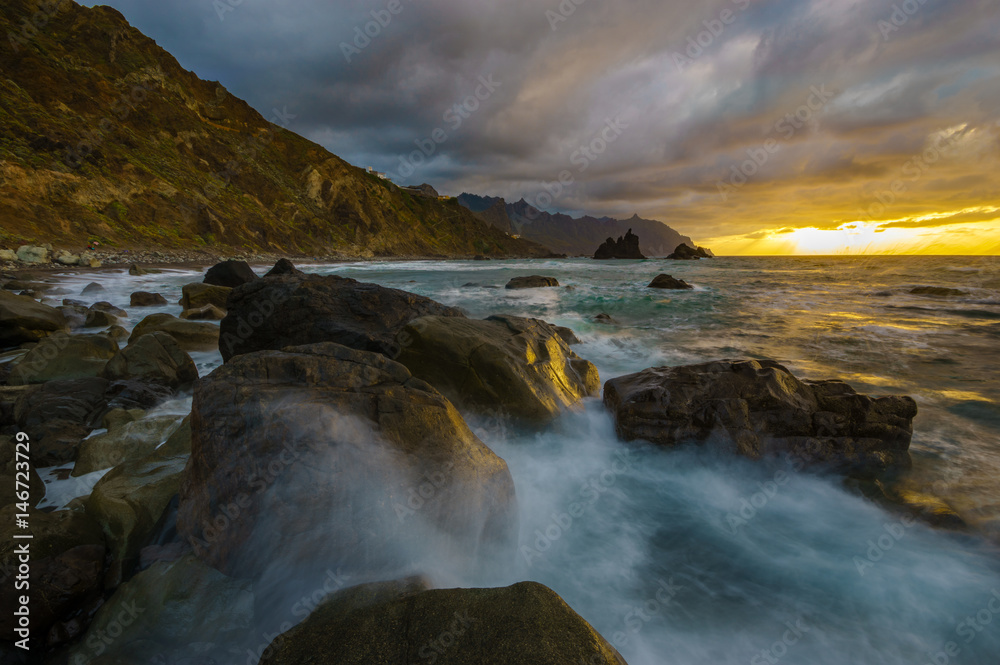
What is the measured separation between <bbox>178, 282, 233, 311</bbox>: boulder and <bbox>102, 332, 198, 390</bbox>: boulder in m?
6.72

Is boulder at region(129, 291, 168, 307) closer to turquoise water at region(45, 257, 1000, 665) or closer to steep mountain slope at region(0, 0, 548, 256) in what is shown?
turquoise water at region(45, 257, 1000, 665)

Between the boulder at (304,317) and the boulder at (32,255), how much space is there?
2376cm

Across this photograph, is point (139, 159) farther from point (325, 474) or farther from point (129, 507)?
point (325, 474)

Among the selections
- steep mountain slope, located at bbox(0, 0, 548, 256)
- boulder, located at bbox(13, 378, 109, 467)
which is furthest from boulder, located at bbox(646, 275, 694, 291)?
steep mountain slope, located at bbox(0, 0, 548, 256)

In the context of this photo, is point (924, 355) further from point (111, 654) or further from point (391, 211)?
point (391, 211)

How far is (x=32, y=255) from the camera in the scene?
67.1 ft

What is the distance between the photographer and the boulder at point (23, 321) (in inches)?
307

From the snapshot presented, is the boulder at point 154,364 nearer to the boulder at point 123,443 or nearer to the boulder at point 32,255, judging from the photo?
the boulder at point 123,443

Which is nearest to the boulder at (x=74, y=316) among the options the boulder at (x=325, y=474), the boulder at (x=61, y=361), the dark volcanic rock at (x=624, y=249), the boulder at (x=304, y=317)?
the boulder at (x=61, y=361)

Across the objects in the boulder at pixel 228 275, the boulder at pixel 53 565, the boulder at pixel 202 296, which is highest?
the boulder at pixel 228 275

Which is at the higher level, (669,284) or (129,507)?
(669,284)

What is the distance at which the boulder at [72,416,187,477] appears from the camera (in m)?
4.04

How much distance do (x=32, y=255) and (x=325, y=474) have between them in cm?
2946

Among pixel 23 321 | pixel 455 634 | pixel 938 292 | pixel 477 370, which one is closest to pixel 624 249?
pixel 938 292
